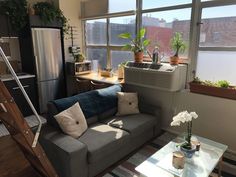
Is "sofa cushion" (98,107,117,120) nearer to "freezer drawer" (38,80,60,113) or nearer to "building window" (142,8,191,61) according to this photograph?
"building window" (142,8,191,61)

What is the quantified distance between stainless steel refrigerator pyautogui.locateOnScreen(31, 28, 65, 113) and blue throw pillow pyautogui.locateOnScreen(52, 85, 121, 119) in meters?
1.65

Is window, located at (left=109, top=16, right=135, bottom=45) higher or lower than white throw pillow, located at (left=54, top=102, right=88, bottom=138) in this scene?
higher

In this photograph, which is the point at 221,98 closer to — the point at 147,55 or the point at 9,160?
the point at 147,55

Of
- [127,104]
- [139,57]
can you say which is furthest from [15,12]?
[127,104]

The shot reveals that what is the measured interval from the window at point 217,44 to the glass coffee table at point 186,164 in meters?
1.22

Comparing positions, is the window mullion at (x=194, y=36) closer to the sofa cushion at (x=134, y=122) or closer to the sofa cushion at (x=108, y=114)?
the sofa cushion at (x=134, y=122)

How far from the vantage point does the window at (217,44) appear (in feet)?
8.79

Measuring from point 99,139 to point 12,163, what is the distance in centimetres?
125

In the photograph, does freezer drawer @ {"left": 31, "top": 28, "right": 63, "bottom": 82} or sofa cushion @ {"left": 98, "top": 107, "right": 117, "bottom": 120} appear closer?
sofa cushion @ {"left": 98, "top": 107, "right": 117, "bottom": 120}

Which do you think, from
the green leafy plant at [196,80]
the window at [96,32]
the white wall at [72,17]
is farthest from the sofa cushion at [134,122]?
the white wall at [72,17]

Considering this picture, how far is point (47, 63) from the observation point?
4066 mm

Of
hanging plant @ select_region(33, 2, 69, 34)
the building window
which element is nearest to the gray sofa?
the building window

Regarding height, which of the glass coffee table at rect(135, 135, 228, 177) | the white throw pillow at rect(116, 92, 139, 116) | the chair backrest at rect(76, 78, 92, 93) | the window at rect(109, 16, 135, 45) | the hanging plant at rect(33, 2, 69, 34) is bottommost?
the glass coffee table at rect(135, 135, 228, 177)

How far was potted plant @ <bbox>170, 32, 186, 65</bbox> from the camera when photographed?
301cm
